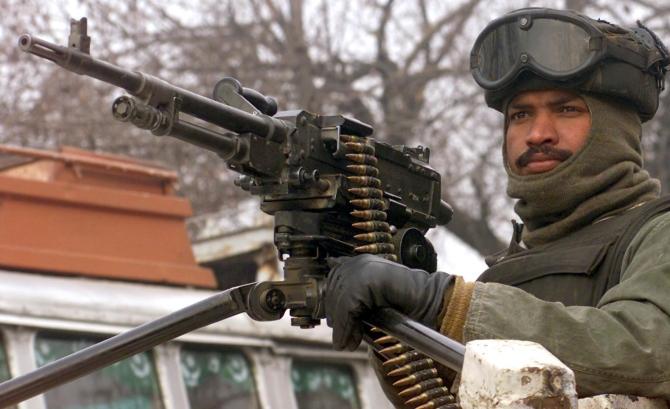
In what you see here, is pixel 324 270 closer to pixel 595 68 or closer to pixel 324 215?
pixel 324 215

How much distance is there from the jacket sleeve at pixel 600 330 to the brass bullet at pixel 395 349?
464 millimetres

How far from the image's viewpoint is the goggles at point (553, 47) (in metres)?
5.16

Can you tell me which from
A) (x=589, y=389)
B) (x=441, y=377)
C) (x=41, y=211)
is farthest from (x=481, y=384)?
(x=41, y=211)

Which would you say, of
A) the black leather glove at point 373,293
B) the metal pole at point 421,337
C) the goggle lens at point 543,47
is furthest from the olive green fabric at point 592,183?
the metal pole at point 421,337

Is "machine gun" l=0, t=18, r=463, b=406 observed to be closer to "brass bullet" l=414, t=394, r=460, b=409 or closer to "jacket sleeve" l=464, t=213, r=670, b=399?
"jacket sleeve" l=464, t=213, r=670, b=399

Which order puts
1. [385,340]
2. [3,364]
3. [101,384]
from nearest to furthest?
[385,340], [3,364], [101,384]

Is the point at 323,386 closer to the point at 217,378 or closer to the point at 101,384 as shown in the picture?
the point at 217,378

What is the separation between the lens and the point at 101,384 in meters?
7.95

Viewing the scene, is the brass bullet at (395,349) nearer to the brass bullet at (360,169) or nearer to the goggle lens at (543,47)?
the brass bullet at (360,169)

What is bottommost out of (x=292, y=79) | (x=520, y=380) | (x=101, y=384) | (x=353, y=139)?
(x=520, y=380)

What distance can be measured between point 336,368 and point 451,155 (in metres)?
8.06

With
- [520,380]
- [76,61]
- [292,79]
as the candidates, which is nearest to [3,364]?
[76,61]

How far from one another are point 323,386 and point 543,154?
4.06 meters

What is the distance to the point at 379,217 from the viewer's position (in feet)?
16.0
